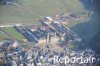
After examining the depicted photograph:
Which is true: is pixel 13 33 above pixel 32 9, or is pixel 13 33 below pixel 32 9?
below

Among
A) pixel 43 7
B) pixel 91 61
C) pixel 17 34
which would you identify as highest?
pixel 43 7

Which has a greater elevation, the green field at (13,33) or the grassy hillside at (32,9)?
the grassy hillside at (32,9)

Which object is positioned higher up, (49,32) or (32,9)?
(32,9)

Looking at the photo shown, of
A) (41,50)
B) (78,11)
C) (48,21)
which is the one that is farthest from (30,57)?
(78,11)

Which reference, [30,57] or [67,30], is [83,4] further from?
[30,57]

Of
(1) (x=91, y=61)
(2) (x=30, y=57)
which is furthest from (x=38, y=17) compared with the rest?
(1) (x=91, y=61)

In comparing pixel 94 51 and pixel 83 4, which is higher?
pixel 83 4
